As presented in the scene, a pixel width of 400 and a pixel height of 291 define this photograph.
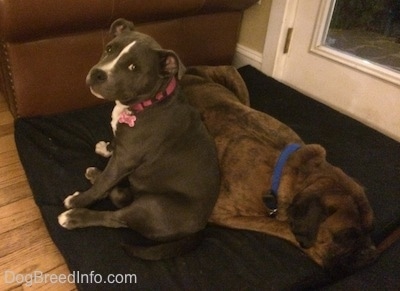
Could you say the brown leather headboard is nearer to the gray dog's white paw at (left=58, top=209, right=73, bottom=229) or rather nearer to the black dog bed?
the black dog bed

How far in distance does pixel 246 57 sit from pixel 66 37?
47.9 inches

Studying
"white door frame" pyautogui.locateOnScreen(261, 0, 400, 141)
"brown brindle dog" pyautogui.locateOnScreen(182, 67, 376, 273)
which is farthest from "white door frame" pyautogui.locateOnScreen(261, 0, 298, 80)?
"brown brindle dog" pyautogui.locateOnScreen(182, 67, 376, 273)

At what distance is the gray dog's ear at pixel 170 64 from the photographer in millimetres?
1272

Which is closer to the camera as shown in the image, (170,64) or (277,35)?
(170,64)

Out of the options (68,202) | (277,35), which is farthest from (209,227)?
(277,35)

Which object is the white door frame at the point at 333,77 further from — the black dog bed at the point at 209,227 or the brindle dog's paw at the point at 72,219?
the brindle dog's paw at the point at 72,219

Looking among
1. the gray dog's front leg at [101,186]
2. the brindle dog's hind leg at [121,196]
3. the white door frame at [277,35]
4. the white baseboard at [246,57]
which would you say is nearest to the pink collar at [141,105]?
the gray dog's front leg at [101,186]

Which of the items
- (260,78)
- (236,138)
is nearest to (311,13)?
(260,78)

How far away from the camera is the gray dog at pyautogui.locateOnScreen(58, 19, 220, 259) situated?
4.31 ft

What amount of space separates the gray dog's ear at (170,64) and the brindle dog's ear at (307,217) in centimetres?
56

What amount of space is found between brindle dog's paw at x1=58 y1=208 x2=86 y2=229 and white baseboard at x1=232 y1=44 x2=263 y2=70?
1583 millimetres

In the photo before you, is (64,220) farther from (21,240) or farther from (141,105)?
(141,105)

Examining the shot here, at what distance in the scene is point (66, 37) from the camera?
1.80 meters

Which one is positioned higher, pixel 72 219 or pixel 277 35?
pixel 277 35
